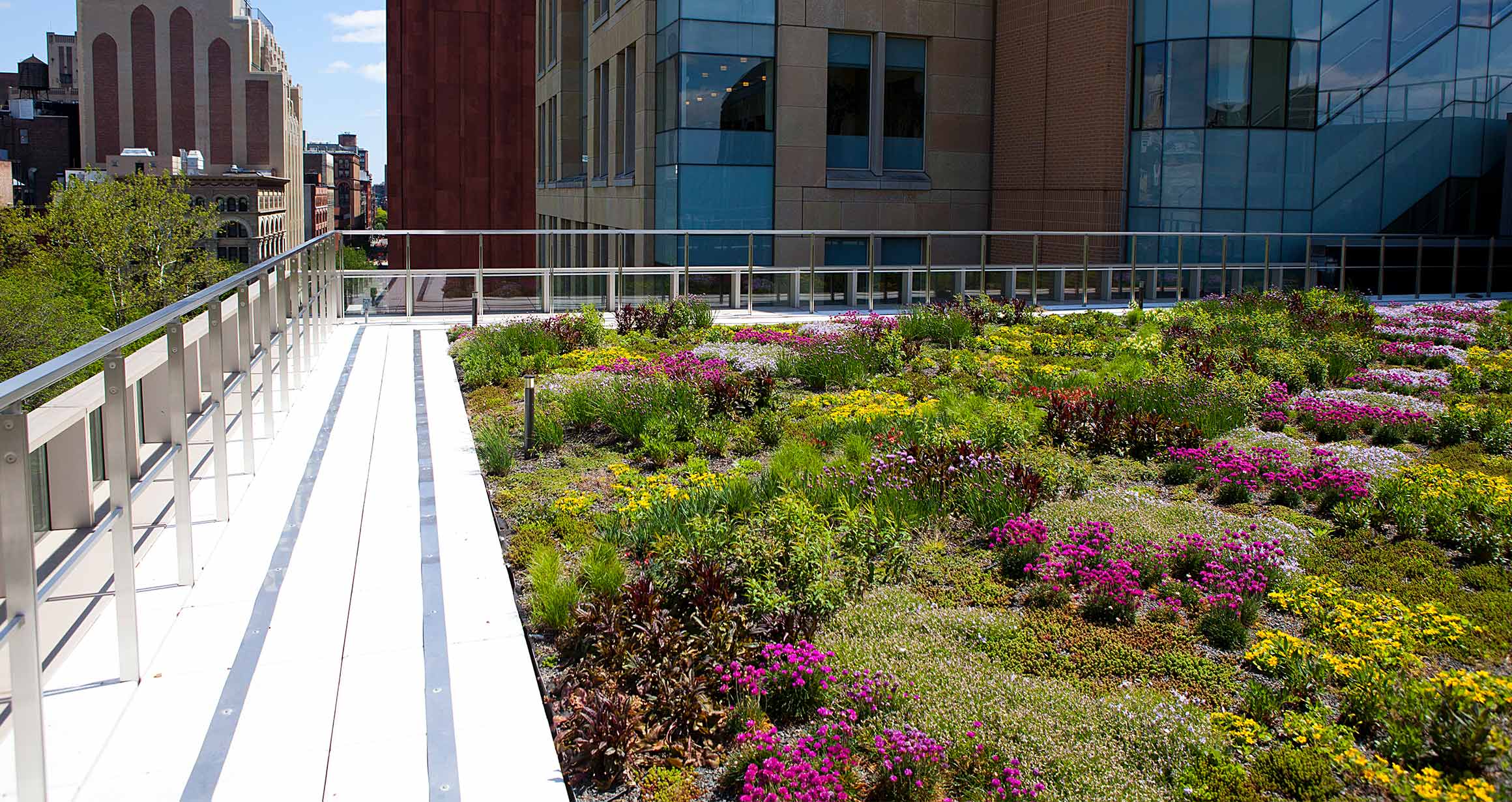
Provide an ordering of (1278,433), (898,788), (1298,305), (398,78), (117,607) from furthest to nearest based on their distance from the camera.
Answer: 1. (398,78)
2. (1298,305)
3. (1278,433)
4. (117,607)
5. (898,788)

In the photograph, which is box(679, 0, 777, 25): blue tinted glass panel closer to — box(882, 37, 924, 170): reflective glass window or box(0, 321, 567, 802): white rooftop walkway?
box(882, 37, 924, 170): reflective glass window

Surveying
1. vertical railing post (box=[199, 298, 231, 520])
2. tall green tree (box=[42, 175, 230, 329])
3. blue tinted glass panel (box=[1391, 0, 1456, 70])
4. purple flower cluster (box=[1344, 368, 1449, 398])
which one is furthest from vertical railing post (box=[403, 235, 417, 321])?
tall green tree (box=[42, 175, 230, 329])

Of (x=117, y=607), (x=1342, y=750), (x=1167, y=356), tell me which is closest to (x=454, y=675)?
(x=117, y=607)

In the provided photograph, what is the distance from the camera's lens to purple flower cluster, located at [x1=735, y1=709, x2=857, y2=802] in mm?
3844

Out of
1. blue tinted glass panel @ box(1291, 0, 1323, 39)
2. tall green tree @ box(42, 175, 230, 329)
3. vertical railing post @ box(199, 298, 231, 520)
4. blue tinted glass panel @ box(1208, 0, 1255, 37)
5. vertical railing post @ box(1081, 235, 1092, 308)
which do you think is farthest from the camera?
tall green tree @ box(42, 175, 230, 329)

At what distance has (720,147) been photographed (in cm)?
2683

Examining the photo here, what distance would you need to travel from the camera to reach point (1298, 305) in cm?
1780

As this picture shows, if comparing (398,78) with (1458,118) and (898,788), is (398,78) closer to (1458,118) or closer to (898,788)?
(1458,118)

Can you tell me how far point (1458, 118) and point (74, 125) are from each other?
143m

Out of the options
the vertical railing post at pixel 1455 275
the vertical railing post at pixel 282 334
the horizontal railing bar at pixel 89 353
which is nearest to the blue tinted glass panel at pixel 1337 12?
the vertical railing post at pixel 1455 275

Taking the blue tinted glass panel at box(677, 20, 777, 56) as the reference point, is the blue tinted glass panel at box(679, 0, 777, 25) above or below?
above

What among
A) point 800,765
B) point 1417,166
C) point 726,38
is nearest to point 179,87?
point 726,38

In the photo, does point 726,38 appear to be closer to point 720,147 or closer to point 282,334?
point 720,147

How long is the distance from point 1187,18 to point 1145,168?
10.3 feet
